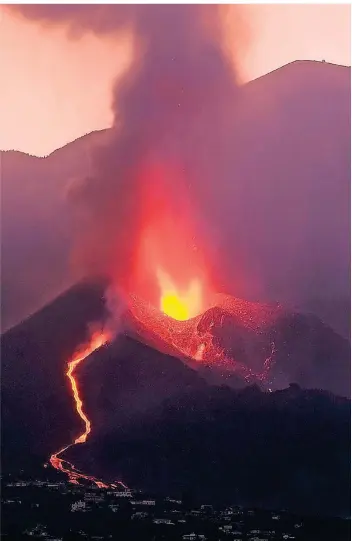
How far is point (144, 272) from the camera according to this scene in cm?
2053

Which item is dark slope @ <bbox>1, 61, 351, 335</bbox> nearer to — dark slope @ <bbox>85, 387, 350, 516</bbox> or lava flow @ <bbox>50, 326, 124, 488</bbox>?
lava flow @ <bbox>50, 326, 124, 488</bbox>

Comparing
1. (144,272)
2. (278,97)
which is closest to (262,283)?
(144,272)

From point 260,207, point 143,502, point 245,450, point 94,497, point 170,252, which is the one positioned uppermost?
point 260,207

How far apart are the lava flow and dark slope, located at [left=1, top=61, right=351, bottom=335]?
3.94 feet

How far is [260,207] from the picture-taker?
20.1m

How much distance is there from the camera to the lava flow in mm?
18578

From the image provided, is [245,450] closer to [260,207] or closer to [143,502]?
[143,502]

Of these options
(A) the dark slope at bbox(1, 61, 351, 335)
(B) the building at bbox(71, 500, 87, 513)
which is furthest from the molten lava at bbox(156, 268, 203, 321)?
(B) the building at bbox(71, 500, 87, 513)

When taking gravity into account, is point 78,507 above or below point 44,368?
below

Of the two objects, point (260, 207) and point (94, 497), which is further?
point (260, 207)

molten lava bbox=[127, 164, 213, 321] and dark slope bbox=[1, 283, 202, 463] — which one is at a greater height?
molten lava bbox=[127, 164, 213, 321]

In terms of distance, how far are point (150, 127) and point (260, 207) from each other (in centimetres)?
260

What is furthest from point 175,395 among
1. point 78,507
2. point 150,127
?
point 150,127

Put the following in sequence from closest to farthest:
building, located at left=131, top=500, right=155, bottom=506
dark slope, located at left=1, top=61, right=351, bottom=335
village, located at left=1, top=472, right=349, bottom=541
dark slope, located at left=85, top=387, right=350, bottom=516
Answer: village, located at left=1, top=472, right=349, bottom=541 → building, located at left=131, top=500, right=155, bottom=506 → dark slope, located at left=85, top=387, right=350, bottom=516 → dark slope, located at left=1, top=61, right=351, bottom=335
